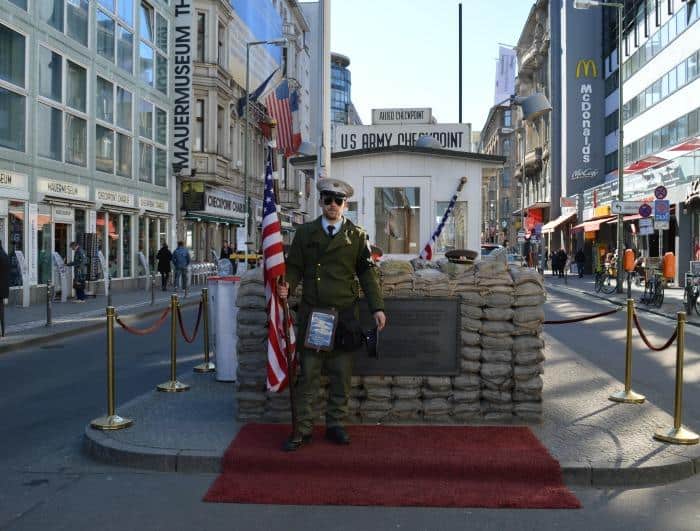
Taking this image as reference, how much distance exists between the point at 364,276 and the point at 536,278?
163 centimetres

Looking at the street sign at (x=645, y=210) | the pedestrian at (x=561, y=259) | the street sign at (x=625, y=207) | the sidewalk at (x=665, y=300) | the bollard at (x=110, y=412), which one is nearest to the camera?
the bollard at (x=110, y=412)

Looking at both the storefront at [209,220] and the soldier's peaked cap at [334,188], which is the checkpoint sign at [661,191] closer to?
the soldier's peaked cap at [334,188]

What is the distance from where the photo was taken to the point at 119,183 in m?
27.3

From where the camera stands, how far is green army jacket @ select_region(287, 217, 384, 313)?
222 inches

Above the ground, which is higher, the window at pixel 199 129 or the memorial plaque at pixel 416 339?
the window at pixel 199 129

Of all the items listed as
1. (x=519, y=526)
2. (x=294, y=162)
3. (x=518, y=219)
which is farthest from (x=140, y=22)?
(x=518, y=219)

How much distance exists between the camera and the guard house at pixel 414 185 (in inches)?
398

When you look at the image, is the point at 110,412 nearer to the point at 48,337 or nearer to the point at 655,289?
the point at 48,337

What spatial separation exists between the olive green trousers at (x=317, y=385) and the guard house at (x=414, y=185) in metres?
4.50

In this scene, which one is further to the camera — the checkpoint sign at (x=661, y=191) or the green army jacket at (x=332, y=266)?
the checkpoint sign at (x=661, y=191)

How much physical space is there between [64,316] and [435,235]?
10595 mm

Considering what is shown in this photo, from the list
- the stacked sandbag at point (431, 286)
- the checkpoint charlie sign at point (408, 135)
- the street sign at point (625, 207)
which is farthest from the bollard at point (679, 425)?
the street sign at point (625, 207)

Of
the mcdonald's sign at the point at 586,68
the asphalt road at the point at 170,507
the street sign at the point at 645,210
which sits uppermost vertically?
the mcdonald's sign at the point at 586,68

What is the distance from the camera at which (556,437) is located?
19.7ft
